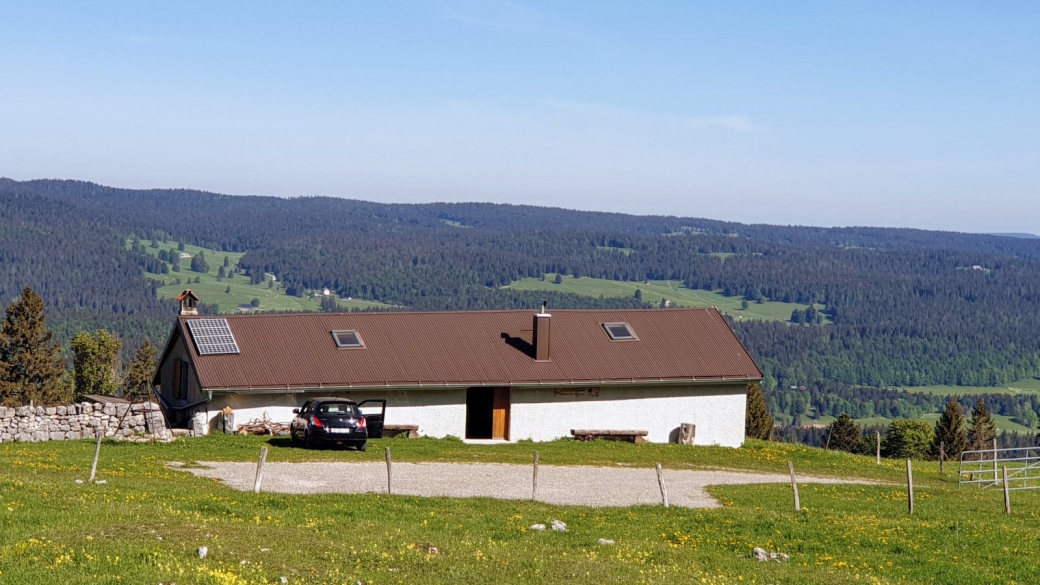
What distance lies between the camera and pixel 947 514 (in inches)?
1183

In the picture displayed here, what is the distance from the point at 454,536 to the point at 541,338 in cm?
2848

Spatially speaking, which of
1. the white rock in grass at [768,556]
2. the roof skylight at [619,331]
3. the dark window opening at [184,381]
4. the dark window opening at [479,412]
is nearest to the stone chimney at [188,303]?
the dark window opening at [184,381]

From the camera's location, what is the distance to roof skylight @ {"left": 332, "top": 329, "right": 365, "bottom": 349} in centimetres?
4969

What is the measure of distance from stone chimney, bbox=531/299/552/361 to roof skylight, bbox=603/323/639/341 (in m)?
3.67

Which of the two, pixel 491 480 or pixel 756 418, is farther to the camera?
pixel 756 418

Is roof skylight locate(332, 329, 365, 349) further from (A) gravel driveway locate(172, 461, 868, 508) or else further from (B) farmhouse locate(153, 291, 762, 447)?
(A) gravel driveway locate(172, 461, 868, 508)

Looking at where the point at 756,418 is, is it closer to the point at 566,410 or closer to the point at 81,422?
the point at 566,410

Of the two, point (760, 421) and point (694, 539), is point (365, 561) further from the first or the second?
point (760, 421)

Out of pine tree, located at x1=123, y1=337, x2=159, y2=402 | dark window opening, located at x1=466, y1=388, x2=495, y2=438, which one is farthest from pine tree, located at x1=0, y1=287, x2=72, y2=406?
dark window opening, located at x1=466, y1=388, x2=495, y2=438

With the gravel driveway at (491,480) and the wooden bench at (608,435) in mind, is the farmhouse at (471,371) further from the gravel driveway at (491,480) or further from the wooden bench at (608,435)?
the gravel driveway at (491,480)

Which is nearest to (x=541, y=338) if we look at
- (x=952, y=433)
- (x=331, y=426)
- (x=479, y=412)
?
(x=479, y=412)

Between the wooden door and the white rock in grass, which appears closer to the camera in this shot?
the white rock in grass

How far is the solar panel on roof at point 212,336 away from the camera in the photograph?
47250 mm

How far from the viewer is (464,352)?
1984 inches
